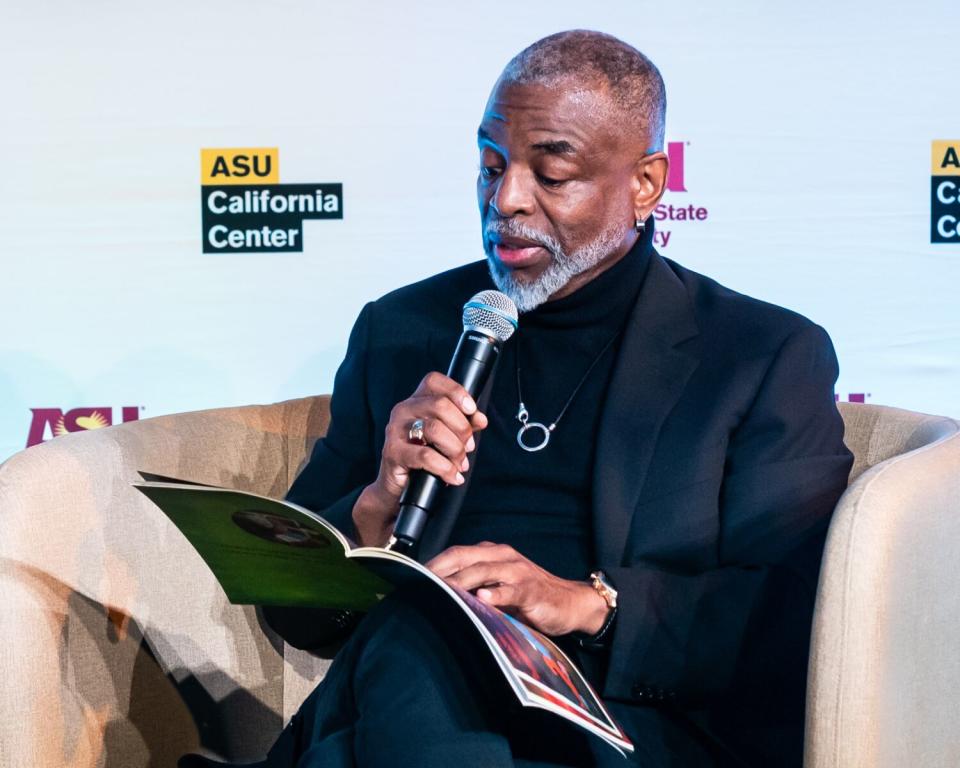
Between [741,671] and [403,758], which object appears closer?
[403,758]

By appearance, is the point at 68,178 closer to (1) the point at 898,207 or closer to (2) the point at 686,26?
(2) the point at 686,26

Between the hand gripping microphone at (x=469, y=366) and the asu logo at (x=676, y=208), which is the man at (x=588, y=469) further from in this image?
the asu logo at (x=676, y=208)

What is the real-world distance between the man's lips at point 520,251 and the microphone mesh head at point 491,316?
268mm

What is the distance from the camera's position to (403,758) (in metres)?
1.17

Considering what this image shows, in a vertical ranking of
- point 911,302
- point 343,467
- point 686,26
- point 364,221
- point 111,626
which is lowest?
point 111,626

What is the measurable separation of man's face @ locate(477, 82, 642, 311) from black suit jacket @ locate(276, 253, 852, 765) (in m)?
0.12

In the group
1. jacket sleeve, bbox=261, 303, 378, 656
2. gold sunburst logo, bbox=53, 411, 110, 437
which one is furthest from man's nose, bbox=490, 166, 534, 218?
gold sunburst logo, bbox=53, 411, 110, 437

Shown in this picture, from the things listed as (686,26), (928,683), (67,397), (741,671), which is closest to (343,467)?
(741,671)

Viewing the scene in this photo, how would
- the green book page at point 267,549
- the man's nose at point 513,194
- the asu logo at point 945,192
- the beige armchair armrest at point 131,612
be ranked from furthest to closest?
1. the asu logo at point 945,192
2. the man's nose at point 513,194
3. the beige armchair armrest at point 131,612
4. the green book page at point 267,549

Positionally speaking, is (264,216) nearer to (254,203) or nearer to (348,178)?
(254,203)

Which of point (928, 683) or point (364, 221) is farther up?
point (364, 221)

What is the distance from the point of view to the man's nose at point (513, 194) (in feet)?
5.36

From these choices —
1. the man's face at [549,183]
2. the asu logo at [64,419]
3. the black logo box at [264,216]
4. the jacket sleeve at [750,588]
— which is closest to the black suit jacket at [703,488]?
the jacket sleeve at [750,588]

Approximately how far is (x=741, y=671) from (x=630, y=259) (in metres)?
0.60
